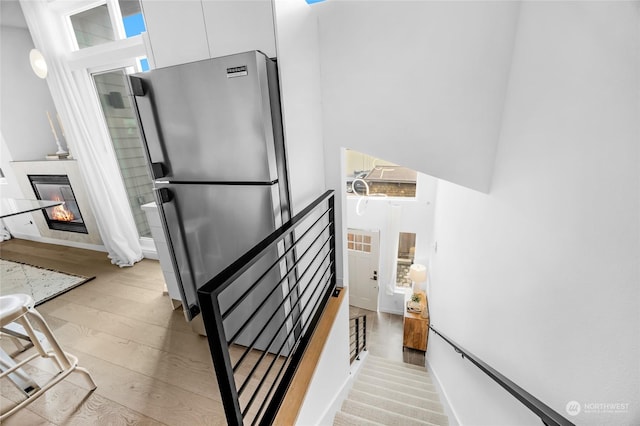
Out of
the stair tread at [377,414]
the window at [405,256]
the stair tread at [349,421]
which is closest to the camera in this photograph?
the stair tread at [349,421]

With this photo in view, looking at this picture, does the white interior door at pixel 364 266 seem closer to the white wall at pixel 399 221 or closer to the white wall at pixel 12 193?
the white wall at pixel 399 221

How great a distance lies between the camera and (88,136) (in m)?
3.03

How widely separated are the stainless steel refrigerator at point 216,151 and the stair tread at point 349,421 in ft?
4.69

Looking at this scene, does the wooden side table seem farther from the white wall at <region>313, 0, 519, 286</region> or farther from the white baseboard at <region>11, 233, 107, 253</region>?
the white baseboard at <region>11, 233, 107, 253</region>

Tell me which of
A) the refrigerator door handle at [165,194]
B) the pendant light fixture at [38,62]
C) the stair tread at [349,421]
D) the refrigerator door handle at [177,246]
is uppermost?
the pendant light fixture at [38,62]

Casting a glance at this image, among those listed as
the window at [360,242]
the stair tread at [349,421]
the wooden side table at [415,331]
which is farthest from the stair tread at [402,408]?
the window at [360,242]

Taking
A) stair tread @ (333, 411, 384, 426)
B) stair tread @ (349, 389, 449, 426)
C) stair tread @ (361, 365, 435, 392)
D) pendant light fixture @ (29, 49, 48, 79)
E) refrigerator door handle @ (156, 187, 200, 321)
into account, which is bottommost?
stair tread @ (361, 365, 435, 392)

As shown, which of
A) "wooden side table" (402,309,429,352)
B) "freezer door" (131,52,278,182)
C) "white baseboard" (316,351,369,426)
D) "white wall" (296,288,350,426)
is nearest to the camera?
"freezer door" (131,52,278,182)

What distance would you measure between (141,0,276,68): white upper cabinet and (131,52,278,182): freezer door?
22 centimetres

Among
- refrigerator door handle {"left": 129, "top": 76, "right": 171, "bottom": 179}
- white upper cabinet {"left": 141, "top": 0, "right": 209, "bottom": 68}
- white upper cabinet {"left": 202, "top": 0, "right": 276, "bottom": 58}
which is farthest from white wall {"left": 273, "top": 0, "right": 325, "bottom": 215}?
refrigerator door handle {"left": 129, "top": 76, "right": 171, "bottom": 179}

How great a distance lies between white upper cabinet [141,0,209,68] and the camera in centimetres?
146

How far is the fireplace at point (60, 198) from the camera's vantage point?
11.9 ft

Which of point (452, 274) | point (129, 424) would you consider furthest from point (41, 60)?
point (452, 274)

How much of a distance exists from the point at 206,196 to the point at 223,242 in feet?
0.98
